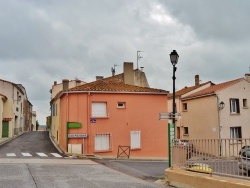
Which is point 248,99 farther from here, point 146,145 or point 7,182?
point 7,182

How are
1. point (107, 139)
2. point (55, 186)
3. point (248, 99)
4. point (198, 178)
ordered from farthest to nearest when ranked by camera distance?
point (248, 99) < point (107, 139) < point (55, 186) < point (198, 178)

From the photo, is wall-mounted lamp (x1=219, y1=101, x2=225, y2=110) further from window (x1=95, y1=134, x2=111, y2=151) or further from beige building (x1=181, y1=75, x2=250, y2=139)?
window (x1=95, y1=134, x2=111, y2=151)

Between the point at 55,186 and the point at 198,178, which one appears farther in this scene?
the point at 55,186

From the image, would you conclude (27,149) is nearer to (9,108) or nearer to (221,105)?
(9,108)

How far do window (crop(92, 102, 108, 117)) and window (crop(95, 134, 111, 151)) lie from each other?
1.65 meters

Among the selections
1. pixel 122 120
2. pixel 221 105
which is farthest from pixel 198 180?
pixel 221 105

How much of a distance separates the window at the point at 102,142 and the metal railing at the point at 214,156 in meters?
15.1

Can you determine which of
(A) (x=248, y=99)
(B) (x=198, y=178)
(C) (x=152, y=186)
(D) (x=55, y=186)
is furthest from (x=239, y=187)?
(A) (x=248, y=99)

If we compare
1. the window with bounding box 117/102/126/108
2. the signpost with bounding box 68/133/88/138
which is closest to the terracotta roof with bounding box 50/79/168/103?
the window with bounding box 117/102/126/108

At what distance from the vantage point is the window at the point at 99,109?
2766 cm

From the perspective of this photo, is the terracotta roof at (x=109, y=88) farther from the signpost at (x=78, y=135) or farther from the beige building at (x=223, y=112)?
the beige building at (x=223, y=112)

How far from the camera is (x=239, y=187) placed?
8.43 m

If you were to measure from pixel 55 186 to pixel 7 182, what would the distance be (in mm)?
1813

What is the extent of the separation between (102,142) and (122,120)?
2449mm
